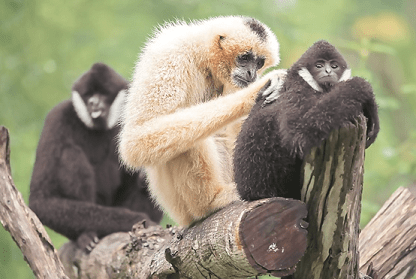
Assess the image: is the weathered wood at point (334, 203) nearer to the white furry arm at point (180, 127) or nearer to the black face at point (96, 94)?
the white furry arm at point (180, 127)

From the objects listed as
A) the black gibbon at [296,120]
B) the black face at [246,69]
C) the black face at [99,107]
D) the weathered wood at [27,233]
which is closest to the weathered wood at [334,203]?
the black gibbon at [296,120]

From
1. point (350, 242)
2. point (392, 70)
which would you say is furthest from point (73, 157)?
point (392, 70)

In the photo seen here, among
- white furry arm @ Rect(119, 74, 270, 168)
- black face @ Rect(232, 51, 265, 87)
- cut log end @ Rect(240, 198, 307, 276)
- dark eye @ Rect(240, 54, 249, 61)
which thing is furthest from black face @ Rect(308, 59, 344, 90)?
dark eye @ Rect(240, 54, 249, 61)

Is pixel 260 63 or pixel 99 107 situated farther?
pixel 99 107

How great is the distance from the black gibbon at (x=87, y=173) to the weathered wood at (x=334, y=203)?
12.3 ft

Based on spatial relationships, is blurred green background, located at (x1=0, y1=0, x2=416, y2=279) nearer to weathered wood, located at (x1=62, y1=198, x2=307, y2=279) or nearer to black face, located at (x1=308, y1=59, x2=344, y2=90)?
weathered wood, located at (x1=62, y1=198, x2=307, y2=279)

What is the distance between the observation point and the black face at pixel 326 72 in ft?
10.6

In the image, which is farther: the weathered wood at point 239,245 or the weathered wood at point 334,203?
the weathered wood at point 239,245

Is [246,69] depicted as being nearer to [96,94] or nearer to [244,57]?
[244,57]

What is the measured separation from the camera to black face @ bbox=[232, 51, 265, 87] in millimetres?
4662

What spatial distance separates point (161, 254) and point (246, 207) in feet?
4.96

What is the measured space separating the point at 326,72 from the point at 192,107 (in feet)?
4.13

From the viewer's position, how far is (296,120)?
121 inches

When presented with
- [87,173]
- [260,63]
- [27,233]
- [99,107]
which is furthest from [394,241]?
[99,107]
